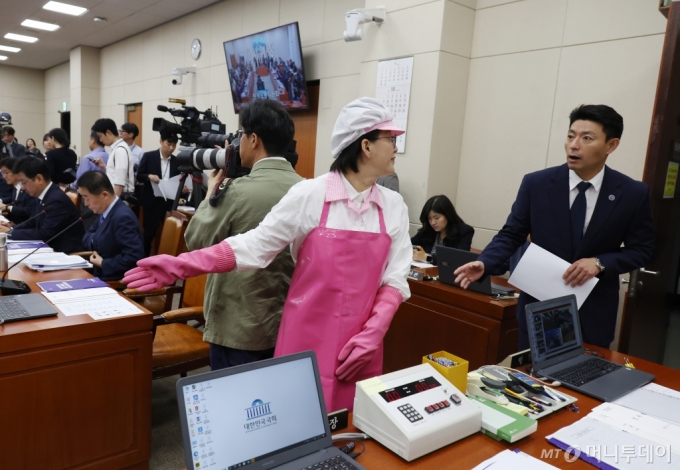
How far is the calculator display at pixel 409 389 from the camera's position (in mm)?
1009

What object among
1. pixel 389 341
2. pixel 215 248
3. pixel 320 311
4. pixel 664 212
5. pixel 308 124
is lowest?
pixel 389 341

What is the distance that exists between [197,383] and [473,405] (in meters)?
0.63

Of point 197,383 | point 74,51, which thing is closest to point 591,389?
point 197,383

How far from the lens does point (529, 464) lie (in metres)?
0.94

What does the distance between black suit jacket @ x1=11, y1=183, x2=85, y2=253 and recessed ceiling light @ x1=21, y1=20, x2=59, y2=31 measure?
6091 millimetres

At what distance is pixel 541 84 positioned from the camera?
310cm

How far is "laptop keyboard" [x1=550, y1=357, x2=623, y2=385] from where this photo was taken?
1.35m

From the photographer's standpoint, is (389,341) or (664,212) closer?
(664,212)

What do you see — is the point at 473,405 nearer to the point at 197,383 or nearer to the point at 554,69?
the point at 197,383

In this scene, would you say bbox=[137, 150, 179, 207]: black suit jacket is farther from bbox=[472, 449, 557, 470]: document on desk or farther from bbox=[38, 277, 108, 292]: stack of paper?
bbox=[472, 449, 557, 470]: document on desk

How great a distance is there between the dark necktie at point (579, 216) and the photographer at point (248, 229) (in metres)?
1.01

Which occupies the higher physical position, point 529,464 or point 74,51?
point 74,51

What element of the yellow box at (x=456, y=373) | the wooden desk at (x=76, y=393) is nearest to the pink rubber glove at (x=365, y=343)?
the yellow box at (x=456, y=373)

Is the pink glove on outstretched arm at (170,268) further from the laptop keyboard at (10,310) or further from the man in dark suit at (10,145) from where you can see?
the man in dark suit at (10,145)
